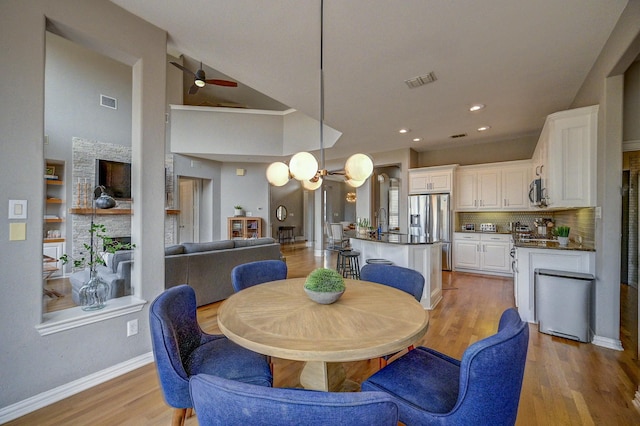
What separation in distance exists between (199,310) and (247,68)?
3054 millimetres

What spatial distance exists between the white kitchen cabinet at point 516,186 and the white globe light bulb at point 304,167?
5.23 metres

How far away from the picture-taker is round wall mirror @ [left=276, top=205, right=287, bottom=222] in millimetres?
11689

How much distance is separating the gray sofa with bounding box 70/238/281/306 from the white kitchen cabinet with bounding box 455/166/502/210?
14.6 ft

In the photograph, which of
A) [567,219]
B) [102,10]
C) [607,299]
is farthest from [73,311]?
[567,219]

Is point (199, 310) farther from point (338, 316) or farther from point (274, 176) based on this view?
point (338, 316)

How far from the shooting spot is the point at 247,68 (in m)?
3.10

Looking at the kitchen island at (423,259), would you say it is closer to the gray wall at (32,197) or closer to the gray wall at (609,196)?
the gray wall at (609,196)

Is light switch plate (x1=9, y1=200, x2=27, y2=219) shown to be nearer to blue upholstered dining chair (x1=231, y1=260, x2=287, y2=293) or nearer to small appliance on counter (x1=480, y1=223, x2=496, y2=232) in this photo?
blue upholstered dining chair (x1=231, y1=260, x2=287, y2=293)

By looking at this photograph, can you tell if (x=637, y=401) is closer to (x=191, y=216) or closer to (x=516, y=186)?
(x=516, y=186)

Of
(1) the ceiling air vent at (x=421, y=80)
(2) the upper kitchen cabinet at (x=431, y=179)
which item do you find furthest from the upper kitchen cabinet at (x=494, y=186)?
(1) the ceiling air vent at (x=421, y=80)

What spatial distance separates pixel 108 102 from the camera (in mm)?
6035

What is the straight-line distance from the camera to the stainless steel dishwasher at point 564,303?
9.03 feet

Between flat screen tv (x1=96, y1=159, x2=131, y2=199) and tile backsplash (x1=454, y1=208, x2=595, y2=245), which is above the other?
flat screen tv (x1=96, y1=159, x2=131, y2=199)

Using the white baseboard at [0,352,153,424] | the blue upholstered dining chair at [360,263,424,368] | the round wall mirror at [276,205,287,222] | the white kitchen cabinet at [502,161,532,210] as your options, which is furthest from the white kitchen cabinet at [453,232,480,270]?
the round wall mirror at [276,205,287,222]
